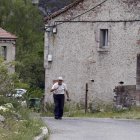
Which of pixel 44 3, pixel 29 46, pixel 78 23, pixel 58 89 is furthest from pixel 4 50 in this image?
pixel 58 89

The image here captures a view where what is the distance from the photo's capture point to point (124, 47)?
115 ft

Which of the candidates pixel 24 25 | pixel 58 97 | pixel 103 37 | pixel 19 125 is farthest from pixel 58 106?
pixel 24 25

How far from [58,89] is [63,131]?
220 inches

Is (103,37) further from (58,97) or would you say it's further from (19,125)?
(19,125)

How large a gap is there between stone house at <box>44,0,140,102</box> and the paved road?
37.6 ft

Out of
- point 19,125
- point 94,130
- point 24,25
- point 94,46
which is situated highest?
Answer: point 24,25

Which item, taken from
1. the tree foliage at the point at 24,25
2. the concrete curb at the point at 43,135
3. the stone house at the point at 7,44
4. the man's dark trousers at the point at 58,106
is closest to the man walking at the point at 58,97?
the man's dark trousers at the point at 58,106

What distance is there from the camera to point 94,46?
35.9 m

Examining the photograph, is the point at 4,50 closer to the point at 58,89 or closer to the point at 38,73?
the point at 38,73

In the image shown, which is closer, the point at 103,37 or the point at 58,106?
the point at 58,106

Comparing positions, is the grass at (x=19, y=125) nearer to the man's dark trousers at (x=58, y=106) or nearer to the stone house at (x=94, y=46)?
the man's dark trousers at (x=58, y=106)

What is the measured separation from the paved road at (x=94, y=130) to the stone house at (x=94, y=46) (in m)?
11.4

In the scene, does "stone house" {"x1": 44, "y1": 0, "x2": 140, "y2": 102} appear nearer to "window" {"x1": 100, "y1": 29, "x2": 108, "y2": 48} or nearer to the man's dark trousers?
"window" {"x1": 100, "y1": 29, "x2": 108, "y2": 48}

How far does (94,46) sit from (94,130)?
53.3 ft
